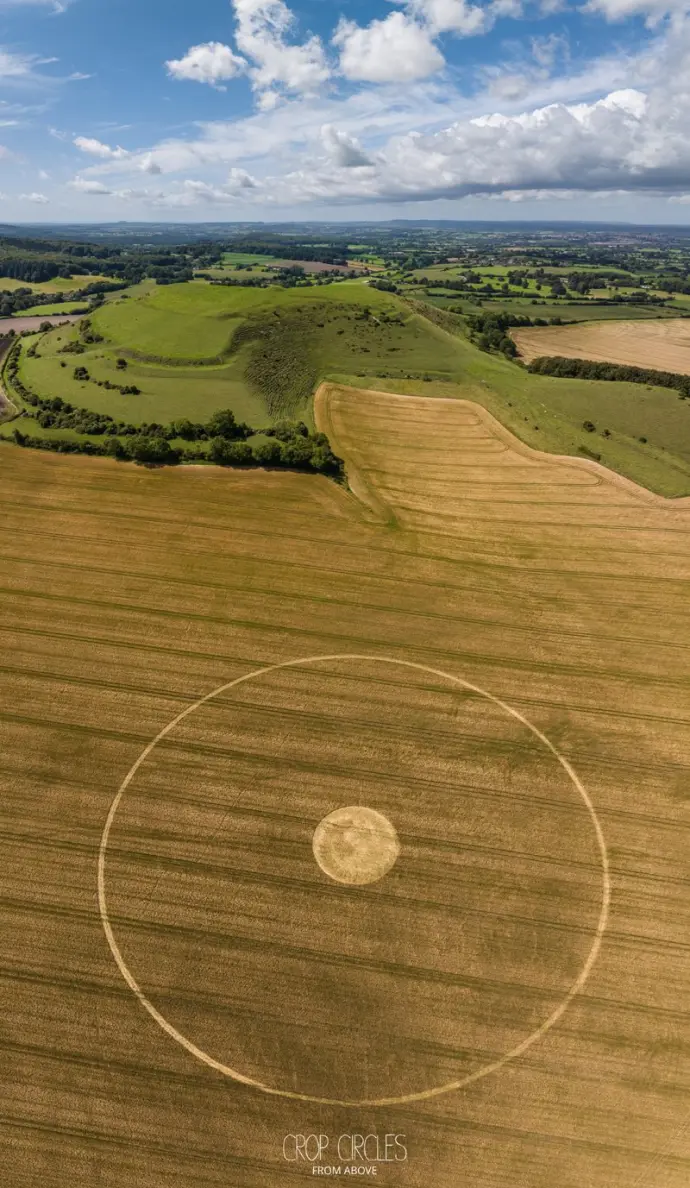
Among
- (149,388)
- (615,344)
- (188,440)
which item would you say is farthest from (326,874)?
(615,344)

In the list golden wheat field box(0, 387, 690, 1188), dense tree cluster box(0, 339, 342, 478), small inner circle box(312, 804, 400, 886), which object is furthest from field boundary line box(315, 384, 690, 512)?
small inner circle box(312, 804, 400, 886)

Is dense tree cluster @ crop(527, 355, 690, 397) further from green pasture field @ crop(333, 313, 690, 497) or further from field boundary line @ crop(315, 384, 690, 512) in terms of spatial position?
field boundary line @ crop(315, 384, 690, 512)

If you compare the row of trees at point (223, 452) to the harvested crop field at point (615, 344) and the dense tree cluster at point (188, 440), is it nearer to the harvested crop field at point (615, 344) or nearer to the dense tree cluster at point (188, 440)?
the dense tree cluster at point (188, 440)

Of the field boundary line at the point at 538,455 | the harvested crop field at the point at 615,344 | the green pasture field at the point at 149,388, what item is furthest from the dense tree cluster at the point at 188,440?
the harvested crop field at the point at 615,344

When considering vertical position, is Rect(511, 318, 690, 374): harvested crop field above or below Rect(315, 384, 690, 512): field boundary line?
above

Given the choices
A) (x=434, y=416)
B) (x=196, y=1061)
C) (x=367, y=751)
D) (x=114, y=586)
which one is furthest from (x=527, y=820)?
(x=434, y=416)

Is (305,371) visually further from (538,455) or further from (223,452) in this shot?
(538,455)
